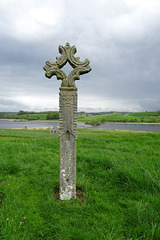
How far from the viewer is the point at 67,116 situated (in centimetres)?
332

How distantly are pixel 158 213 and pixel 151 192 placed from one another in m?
0.84

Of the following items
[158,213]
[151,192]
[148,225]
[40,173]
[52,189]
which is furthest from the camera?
[40,173]

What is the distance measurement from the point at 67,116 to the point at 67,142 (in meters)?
0.69

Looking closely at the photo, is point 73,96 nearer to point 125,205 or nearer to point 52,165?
point 125,205

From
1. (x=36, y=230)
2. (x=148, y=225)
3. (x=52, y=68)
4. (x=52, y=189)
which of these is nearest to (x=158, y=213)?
(x=148, y=225)

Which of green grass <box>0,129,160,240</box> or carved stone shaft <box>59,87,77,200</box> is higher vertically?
carved stone shaft <box>59,87,77,200</box>

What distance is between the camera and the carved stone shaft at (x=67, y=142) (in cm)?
329

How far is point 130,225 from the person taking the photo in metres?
2.37

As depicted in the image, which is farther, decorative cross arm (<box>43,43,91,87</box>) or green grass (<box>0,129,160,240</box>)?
decorative cross arm (<box>43,43,91,87</box>)

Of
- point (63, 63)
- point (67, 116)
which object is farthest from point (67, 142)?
point (63, 63)

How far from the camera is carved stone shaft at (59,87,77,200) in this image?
10.8 feet

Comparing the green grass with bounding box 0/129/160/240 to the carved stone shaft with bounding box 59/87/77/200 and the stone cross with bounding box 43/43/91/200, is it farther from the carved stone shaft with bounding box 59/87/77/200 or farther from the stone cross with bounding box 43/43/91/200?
the stone cross with bounding box 43/43/91/200

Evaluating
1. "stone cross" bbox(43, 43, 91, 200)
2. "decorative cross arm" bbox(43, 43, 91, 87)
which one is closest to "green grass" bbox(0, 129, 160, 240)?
"stone cross" bbox(43, 43, 91, 200)

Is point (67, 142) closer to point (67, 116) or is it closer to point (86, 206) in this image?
point (67, 116)
